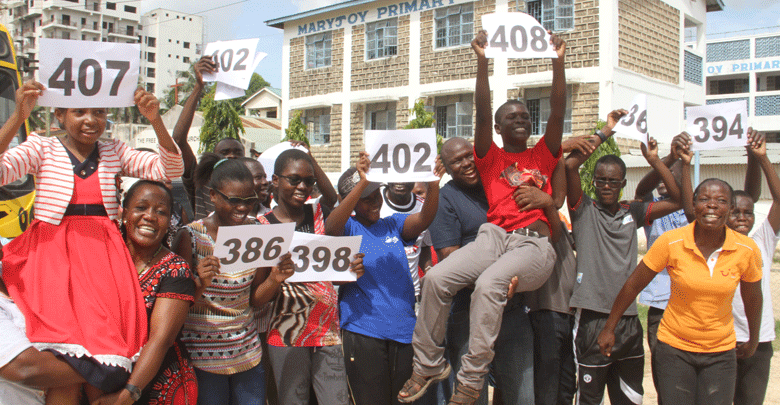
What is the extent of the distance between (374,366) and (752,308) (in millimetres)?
2476

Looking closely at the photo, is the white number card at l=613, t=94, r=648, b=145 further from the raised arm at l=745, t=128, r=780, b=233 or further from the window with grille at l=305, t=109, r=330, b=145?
the window with grille at l=305, t=109, r=330, b=145

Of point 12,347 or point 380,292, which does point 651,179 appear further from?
point 12,347

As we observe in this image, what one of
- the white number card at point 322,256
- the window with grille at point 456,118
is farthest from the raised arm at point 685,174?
the window with grille at point 456,118

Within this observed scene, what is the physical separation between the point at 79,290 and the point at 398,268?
1834 mm

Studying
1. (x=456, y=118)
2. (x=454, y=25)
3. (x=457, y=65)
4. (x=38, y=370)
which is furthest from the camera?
(x=456, y=118)

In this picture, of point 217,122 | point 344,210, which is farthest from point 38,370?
point 217,122

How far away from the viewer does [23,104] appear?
2.94 m

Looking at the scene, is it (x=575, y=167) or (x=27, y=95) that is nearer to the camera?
(x=27, y=95)

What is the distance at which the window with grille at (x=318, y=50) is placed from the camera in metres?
24.3

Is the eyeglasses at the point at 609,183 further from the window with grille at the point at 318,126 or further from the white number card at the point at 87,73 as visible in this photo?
the window with grille at the point at 318,126

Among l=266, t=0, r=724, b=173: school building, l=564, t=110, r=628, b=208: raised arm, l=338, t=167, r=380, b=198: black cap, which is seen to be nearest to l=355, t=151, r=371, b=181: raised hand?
l=338, t=167, r=380, b=198: black cap

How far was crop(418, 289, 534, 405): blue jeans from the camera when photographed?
389 centimetres

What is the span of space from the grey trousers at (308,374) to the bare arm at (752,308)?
103 inches

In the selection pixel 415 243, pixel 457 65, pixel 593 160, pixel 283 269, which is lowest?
pixel 283 269
